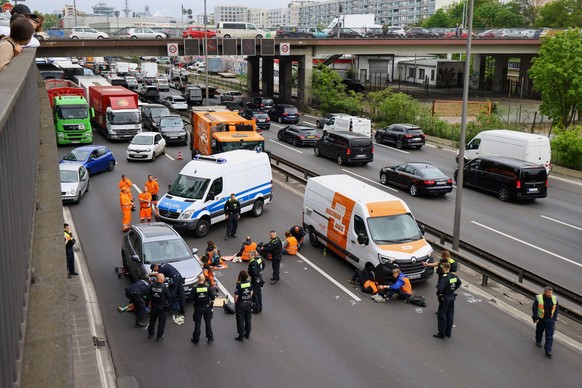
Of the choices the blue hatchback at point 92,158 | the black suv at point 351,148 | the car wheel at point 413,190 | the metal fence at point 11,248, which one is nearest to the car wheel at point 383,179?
the car wheel at point 413,190

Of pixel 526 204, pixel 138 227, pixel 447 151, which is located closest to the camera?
pixel 138 227

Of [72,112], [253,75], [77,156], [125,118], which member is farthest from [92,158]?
[253,75]

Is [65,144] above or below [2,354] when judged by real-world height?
below

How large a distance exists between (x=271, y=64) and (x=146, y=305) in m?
61.2

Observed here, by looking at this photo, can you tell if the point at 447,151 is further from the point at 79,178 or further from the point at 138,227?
the point at 138,227

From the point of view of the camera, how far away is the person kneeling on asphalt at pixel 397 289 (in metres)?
15.6

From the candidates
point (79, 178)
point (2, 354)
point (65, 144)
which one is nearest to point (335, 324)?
point (2, 354)

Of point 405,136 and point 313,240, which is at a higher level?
point 405,136

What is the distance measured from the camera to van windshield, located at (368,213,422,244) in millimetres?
16781

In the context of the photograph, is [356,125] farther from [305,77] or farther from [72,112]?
[305,77]

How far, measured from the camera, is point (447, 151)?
4025 cm

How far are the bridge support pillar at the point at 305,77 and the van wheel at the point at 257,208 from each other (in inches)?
1576

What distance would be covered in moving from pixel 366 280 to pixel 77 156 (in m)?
17.1

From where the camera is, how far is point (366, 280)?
16.4m
